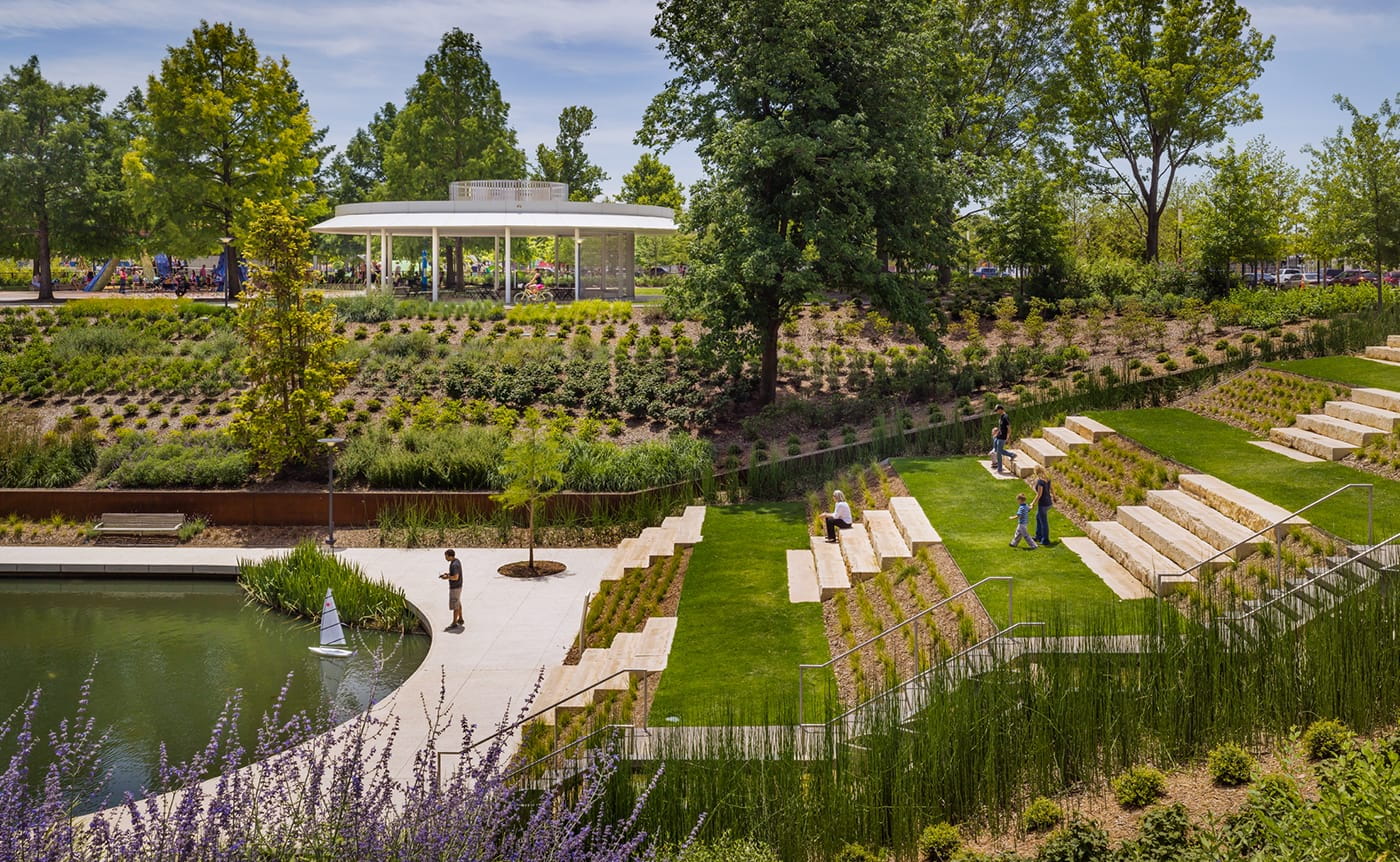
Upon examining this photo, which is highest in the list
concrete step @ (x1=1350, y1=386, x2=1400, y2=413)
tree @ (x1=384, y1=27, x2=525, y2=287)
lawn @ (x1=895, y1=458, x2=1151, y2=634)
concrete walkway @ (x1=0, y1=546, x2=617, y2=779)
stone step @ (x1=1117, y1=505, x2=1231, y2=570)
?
tree @ (x1=384, y1=27, x2=525, y2=287)

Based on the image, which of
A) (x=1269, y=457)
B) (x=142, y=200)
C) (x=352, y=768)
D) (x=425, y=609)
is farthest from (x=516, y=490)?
(x=142, y=200)

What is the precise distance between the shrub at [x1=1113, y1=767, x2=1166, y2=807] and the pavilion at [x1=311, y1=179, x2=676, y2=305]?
94.7 ft

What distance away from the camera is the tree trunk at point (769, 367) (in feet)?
83.1

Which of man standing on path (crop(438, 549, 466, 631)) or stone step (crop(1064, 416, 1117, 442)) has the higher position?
stone step (crop(1064, 416, 1117, 442))

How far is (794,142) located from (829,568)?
1039cm

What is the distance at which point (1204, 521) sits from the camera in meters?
12.4

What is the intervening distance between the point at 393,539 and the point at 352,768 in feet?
48.3

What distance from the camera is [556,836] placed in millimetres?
6027

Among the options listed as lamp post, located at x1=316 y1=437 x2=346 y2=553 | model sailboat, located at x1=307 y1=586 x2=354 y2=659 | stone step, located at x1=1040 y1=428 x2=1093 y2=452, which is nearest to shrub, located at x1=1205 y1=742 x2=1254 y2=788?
model sailboat, located at x1=307 y1=586 x2=354 y2=659

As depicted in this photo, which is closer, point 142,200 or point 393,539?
point 393,539

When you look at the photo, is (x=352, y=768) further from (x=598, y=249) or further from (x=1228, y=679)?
(x=598, y=249)

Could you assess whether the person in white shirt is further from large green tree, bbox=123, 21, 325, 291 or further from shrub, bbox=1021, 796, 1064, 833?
large green tree, bbox=123, 21, 325, 291

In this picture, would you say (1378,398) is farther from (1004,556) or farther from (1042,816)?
(1042,816)

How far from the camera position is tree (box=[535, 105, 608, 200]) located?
56969 millimetres
